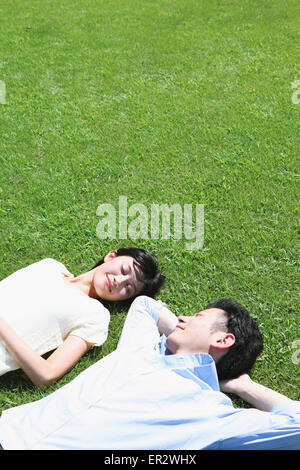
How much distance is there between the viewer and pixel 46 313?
3.05m

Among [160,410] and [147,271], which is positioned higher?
[147,271]

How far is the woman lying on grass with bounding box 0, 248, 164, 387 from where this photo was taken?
2891mm

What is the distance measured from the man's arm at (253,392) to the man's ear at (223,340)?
11.1 inches

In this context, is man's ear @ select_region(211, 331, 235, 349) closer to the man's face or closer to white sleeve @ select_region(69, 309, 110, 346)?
the man's face

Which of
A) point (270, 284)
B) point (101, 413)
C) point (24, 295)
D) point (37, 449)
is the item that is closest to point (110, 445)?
point (101, 413)

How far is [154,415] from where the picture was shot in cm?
238

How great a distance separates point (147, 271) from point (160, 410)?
1269mm

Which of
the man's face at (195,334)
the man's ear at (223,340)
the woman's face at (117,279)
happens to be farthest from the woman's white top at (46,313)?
the man's ear at (223,340)

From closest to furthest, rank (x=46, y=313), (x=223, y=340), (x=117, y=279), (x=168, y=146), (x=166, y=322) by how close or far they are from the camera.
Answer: (x=223, y=340), (x=46, y=313), (x=166, y=322), (x=117, y=279), (x=168, y=146)

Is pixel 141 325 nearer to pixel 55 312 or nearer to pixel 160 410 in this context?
pixel 55 312

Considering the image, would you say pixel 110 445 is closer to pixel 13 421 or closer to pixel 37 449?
pixel 37 449

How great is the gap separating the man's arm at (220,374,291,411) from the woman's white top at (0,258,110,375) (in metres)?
0.92

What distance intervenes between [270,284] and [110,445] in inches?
75.5

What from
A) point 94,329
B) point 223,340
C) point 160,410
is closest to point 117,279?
point 94,329
